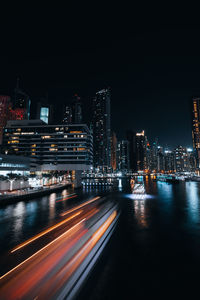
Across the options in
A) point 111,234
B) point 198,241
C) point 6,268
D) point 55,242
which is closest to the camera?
point 6,268

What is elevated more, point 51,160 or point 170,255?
point 51,160

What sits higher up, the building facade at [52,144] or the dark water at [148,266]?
the building facade at [52,144]

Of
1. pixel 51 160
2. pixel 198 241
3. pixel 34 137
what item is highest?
pixel 34 137

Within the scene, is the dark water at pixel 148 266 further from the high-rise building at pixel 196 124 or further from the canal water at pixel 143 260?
the high-rise building at pixel 196 124

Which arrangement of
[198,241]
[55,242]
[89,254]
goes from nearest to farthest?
[89,254]
[55,242]
[198,241]

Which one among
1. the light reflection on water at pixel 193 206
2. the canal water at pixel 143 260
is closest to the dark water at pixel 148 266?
the canal water at pixel 143 260

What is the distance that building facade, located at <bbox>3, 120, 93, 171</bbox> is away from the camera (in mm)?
112750

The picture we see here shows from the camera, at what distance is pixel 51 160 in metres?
114

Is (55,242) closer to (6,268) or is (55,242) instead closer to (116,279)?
(6,268)

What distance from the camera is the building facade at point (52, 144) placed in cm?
11275

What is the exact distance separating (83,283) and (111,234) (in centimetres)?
567

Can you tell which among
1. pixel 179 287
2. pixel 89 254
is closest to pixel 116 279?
pixel 89 254

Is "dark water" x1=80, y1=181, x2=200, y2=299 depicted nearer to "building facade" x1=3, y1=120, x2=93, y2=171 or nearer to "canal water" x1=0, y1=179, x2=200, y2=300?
"canal water" x1=0, y1=179, x2=200, y2=300

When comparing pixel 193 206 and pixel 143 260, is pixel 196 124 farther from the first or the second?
pixel 143 260
